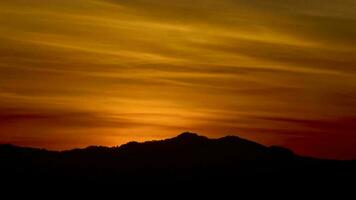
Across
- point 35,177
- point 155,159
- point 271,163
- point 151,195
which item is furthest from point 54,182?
point 271,163

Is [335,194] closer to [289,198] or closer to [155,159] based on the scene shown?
[289,198]

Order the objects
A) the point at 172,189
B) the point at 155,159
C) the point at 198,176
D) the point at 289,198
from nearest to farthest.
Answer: the point at 289,198, the point at 172,189, the point at 198,176, the point at 155,159

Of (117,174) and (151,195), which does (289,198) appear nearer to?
(151,195)

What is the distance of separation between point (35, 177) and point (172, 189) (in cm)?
2536

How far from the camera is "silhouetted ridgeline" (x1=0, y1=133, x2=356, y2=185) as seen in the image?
170375 mm

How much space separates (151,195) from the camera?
16000 centimetres

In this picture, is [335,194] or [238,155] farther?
[238,155]

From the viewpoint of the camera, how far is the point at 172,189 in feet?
542

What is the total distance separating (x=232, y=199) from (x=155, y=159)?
1563 inches

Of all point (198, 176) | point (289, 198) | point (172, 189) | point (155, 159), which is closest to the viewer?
point (289, 198)

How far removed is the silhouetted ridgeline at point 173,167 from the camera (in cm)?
17038

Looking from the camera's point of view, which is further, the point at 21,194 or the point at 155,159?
the point at 155,159

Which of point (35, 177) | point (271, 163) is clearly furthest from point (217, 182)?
point (35, 177)

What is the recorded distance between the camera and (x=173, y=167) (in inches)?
7392
